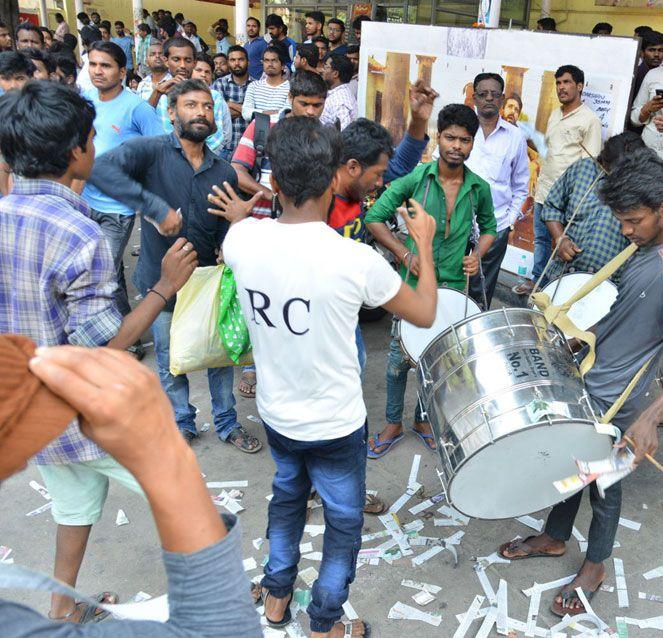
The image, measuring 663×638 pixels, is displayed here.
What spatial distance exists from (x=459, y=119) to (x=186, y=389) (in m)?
2.38

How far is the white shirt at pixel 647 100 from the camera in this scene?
5785 mm

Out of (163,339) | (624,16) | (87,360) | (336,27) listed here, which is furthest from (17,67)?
(624,16)

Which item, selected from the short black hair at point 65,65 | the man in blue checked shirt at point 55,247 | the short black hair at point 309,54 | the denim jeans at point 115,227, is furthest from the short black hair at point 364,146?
the short black hair at point 65,65

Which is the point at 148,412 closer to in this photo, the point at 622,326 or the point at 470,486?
the point at 470,486

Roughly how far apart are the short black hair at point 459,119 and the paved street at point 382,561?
207 centimetres

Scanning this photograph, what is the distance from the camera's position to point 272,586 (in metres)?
2.84

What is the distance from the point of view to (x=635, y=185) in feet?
8.54

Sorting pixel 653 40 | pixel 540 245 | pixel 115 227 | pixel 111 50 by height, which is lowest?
pixel 540 245

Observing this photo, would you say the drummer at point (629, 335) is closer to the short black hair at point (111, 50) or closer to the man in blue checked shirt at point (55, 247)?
the man in blue checked shirt at point (55, 247)

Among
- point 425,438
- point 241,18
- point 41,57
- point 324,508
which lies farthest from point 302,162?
Answer: point 241,18

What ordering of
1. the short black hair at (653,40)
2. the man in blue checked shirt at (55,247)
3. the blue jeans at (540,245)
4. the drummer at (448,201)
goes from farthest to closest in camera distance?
the short black hair at (653,40), the blue jeans at (540,245), the drummer at (448,201), the man in blue checked shirt at (55,247)

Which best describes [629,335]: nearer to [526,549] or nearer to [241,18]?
[526,549]

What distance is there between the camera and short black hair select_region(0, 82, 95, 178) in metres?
2.23

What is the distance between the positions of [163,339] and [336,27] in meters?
8.41
